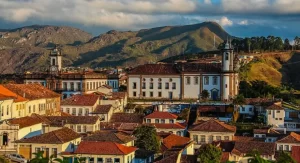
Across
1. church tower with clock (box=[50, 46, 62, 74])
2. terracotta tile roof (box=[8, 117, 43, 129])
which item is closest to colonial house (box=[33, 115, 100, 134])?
terracotta tile roof (box=[8, 117, 43, 129])

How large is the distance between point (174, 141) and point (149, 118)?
29.0ft

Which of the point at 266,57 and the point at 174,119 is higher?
the point at 266,57

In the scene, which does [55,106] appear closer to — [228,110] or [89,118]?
[89,118]

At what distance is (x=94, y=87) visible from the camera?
250 ft

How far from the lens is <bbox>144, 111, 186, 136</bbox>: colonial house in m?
53.0

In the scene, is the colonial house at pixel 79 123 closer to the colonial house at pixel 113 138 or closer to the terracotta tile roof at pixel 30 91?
the terracotta tile roof at pixel 30 91

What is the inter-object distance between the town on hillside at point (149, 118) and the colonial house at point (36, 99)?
10cm

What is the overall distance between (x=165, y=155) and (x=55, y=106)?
23.9 m

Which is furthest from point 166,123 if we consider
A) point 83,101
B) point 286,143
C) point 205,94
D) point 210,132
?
point 205,94

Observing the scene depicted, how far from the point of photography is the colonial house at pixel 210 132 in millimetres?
49719

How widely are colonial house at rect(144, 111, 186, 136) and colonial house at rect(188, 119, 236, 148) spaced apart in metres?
2.07

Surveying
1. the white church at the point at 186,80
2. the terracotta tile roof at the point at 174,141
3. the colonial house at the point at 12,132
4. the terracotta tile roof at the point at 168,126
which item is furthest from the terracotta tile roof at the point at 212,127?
the white church at the point at 186,80

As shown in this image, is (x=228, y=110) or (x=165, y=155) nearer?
(x=165, y=155)

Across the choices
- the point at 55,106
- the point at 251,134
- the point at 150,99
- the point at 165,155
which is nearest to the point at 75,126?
the point at 55,106
